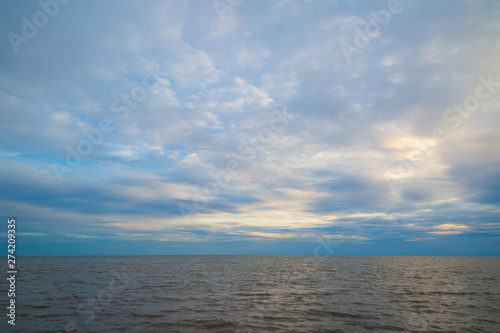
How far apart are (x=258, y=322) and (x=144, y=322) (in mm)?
7521

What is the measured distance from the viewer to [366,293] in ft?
94.9

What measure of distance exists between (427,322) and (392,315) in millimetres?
2218

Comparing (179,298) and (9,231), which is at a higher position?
(9,231)

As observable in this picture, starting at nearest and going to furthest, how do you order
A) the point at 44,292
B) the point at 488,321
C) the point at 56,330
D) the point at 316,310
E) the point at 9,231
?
the point at 56,330
the point at 9,231
the point at 488,321
the point at 316,310
the point at 44,292

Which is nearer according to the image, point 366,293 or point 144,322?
point 144,322

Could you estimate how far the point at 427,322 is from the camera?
58.3ft

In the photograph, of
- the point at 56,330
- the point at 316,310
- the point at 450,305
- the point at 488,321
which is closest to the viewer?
the point at 56,330

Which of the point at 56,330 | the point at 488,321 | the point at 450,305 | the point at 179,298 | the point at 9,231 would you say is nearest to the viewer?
the point at 56,330

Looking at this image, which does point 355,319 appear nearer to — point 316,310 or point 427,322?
point 316,310

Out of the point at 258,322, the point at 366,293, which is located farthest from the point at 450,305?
the point at 258,322

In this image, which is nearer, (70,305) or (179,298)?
(70,305)

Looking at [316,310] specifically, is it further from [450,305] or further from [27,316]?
[27,316]

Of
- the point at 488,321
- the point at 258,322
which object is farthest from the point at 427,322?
the point at 258,322

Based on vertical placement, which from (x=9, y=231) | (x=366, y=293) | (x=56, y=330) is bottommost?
(x=366, y=293)
